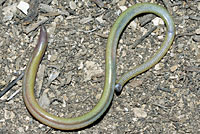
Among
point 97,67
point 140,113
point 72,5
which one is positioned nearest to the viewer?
point 140,113

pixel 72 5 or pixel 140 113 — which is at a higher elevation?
pixel 72 5

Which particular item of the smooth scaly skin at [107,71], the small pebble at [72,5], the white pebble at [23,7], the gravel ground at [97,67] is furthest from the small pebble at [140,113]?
the white pebble at [23,7]

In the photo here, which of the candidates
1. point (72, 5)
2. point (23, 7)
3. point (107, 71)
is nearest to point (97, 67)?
point (107, 71)

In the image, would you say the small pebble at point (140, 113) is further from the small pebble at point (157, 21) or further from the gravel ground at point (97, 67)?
the small pebble at point (157, 21)

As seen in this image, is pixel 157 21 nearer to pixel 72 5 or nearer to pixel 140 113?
pixel 72 5

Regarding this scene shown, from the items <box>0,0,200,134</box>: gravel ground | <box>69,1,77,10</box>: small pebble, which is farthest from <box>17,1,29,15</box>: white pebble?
<box>69,1,77,10</box>: small pebble

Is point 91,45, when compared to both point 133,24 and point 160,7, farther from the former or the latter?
point 160,7

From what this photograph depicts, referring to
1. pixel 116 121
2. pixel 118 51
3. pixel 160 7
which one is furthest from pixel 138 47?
pixel 116 121
